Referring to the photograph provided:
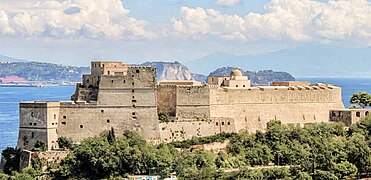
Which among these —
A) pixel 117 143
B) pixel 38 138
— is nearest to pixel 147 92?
pixel 117 143

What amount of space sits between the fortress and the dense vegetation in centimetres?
113

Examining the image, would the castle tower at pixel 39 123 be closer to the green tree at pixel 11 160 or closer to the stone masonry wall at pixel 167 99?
the green tree at pixel 11 160

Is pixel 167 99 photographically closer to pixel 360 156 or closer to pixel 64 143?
pixel 64 143

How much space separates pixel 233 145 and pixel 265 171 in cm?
437

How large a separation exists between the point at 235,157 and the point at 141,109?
7.38m

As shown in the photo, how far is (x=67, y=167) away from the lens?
183 ft

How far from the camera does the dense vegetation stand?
5566 centimetres

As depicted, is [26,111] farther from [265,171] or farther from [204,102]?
[265,171]

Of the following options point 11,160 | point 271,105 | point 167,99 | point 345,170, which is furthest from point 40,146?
point 345,170

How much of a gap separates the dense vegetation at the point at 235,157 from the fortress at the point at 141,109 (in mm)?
1135

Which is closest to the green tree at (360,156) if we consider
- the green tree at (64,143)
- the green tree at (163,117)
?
the green tree at (163,117)

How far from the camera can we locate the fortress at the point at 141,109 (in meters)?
57.8

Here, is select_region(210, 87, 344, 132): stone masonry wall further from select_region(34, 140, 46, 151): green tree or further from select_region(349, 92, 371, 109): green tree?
select_region(34, 140, 46, 151): green tree

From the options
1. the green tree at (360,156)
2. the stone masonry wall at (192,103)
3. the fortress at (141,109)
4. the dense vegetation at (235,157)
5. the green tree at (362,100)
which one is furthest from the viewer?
the green tree at (362,100)
